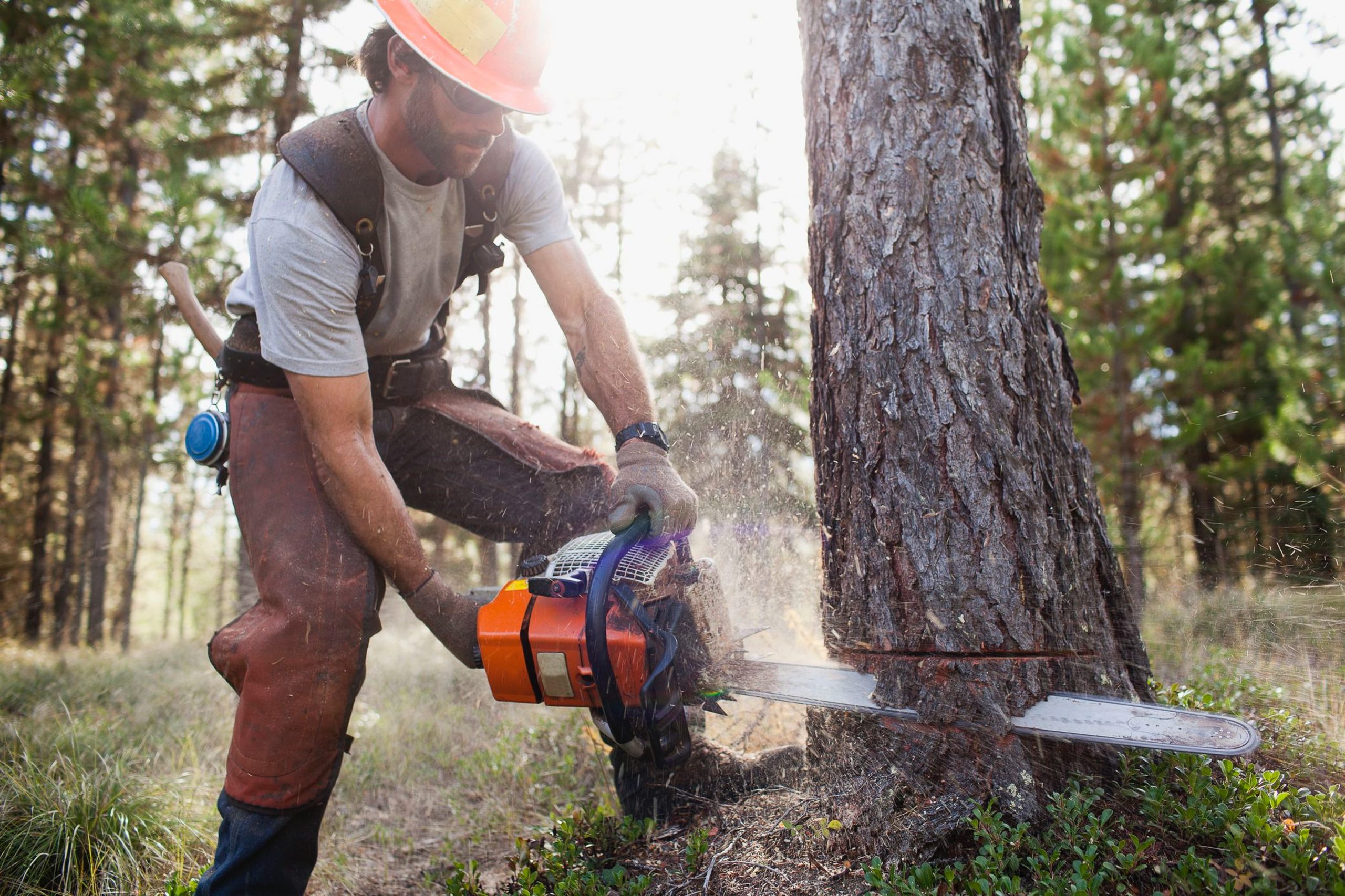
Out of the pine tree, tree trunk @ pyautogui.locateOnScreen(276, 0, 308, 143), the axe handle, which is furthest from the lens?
tree trunk @ pyautogui.locateOnScreen(276, 0, 308, 143)

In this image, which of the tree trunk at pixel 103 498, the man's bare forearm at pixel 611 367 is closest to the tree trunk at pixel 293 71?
the tree trunk at pixel 103 498

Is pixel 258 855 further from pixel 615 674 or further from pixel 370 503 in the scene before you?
pixel 615 674

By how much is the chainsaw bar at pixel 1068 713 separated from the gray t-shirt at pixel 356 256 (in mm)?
1453

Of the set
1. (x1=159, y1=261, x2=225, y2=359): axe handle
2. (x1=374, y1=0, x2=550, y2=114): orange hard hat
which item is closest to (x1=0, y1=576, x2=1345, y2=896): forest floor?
(x1=159, y1=261, x2=225, y2=359): axe handle

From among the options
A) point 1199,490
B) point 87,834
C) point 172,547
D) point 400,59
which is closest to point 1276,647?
point 400,59

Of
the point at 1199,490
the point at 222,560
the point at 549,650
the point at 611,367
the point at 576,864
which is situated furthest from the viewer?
the point at 222,560

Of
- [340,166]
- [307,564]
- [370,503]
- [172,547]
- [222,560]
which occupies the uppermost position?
[340,166]

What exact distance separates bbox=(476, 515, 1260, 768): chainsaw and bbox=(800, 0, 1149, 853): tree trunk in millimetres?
115

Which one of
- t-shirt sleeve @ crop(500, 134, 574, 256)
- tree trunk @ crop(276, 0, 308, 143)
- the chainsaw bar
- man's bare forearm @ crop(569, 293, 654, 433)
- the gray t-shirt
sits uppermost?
tree trunk @ crop(276, 0, 308, 143)

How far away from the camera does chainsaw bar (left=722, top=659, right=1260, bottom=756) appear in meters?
1.63

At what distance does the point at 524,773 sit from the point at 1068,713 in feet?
6.95

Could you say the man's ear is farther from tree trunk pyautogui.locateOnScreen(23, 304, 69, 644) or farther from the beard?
tree trunk pyautogui.locateOnScreen(23, 304, 69, 644)

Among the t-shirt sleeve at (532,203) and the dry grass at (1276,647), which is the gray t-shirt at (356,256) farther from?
the dry grass at (1276,647)

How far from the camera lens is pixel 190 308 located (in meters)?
2.97
